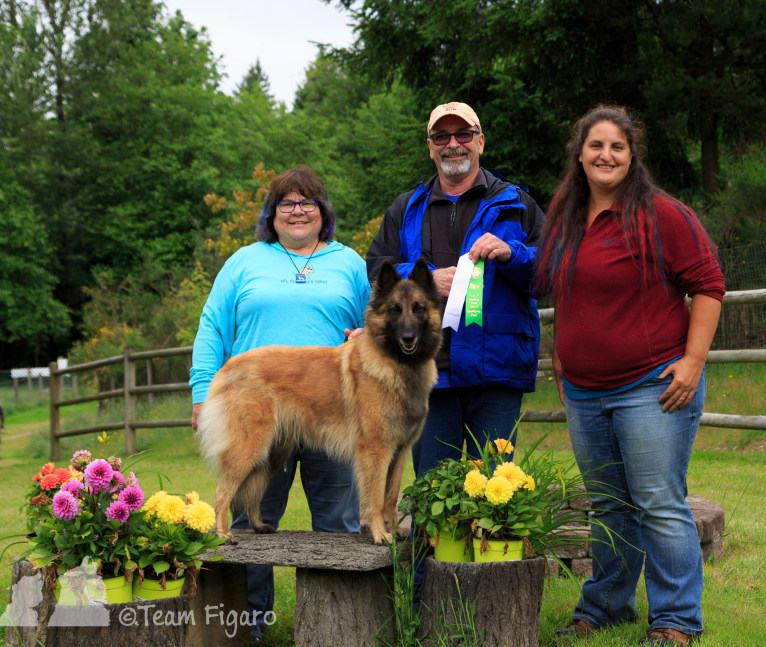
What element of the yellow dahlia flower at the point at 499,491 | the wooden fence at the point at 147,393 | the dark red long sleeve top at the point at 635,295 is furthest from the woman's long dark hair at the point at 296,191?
the wooden fence at the point at 147,393

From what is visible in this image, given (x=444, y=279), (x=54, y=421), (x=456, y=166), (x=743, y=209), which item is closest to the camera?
(x=444, y=279)

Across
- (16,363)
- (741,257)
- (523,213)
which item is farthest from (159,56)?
(523,213)

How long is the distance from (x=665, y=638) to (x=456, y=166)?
2.33m

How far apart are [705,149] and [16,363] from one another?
30.7 metres

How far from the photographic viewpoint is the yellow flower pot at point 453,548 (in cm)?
308

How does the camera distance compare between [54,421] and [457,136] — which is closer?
[457,136]

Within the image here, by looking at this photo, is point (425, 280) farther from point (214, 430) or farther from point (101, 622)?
point (101, 622)

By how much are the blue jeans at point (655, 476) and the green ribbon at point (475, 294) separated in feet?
1.98

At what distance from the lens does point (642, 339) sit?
10.1ft

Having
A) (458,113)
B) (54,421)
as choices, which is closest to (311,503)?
(458,113)

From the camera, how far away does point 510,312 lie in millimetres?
3639

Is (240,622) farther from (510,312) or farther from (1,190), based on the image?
(1,190)

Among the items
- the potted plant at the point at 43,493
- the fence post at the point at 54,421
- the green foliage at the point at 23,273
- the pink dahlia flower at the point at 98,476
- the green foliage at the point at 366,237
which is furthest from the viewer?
the green foliage at the point at 23,273

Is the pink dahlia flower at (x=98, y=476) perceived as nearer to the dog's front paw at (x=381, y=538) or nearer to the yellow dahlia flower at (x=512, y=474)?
the dog's front paw at (x=381, y=538)
